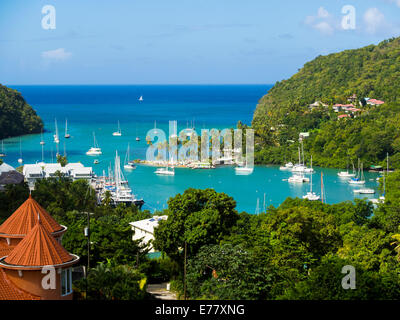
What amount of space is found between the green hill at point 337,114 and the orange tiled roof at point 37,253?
80.3 ft

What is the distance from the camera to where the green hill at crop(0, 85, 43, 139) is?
4297 cm

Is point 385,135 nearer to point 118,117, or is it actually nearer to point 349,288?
point 349,288

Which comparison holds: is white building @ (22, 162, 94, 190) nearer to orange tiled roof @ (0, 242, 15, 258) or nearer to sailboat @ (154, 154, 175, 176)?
sailboat @ (154, 154, 175, 176)

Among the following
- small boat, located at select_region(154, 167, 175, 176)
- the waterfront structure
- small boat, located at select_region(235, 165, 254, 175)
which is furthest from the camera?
small boat, located at select_region(235, 165, 254, 175)

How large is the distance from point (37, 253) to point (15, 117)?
131 feet

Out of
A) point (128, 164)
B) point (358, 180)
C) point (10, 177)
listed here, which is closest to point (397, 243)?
point (10, 177)

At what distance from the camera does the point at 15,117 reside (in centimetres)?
4450

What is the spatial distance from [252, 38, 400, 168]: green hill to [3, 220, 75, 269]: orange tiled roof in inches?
963

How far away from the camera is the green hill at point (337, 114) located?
30.6 meters

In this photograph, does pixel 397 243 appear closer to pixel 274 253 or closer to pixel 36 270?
pixel 274 253

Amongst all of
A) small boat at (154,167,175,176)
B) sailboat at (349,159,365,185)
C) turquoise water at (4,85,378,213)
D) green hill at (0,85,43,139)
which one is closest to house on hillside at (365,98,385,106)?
turquoise water at (4,85,378,213)

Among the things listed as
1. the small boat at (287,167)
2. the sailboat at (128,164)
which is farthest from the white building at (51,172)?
the small boat at (287,167)

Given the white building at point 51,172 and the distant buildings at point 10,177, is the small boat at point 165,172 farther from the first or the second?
the distant buildings at point 10,177

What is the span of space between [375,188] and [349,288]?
19728mm
